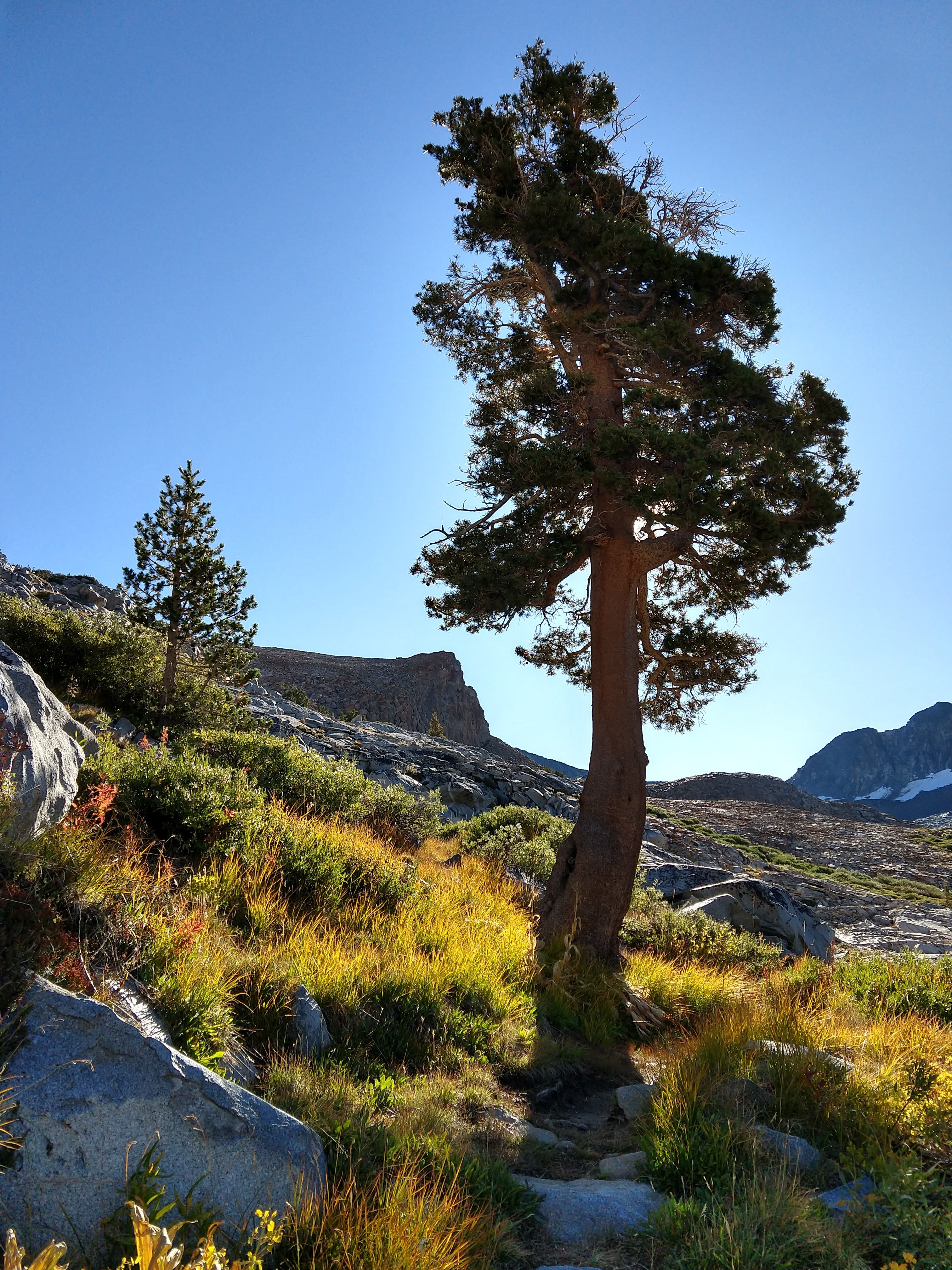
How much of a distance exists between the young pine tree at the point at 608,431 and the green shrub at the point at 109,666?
25.5 ft

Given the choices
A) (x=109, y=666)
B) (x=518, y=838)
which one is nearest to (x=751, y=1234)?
(x=518, y=838)

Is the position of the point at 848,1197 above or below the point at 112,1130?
below

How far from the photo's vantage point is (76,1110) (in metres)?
3.07

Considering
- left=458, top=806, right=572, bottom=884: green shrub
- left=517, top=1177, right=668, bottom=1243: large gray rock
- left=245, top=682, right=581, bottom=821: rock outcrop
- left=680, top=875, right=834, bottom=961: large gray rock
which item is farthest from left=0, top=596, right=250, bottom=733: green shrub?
left=517, top=1177, right=668, bottom=1243: large gray rock

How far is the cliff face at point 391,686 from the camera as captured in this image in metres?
63.2

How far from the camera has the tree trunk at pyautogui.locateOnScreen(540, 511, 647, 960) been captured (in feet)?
29.9

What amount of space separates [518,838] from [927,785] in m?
215

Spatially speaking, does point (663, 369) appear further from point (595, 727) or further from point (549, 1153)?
point (549, 1153)

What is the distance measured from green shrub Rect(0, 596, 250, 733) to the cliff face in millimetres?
34020

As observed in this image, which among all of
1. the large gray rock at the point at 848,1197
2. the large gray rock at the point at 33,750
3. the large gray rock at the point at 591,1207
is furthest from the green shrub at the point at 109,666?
the large gray rock at the point at 848,1197

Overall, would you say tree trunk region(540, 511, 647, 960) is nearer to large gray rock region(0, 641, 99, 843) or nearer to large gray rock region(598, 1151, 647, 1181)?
large gray rock region(598, 1151, 647, 1181)

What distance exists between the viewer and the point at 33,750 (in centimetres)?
443

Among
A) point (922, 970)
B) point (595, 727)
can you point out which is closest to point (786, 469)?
point (595, 727)

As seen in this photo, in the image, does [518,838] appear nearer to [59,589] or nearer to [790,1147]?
[790,1147]
